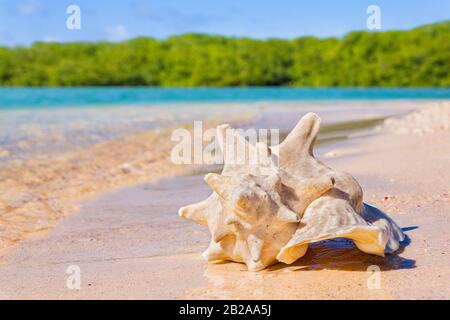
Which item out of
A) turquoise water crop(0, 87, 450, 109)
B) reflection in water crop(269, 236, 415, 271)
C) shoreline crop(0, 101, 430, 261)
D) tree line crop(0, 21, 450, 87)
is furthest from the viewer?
tree line crop(0, 21, 450, 87)

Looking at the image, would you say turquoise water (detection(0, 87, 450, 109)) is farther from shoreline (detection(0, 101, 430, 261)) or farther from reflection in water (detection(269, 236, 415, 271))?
reflection in water (detection(269, 236, 415, 271))

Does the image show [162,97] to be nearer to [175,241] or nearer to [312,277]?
[175,241]

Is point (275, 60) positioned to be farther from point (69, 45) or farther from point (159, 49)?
point (69, 45)

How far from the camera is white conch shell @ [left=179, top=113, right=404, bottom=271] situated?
9.22 feet

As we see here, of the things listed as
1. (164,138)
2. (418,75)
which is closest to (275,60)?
(418,75)

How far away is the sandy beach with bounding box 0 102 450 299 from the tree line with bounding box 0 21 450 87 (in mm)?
68282

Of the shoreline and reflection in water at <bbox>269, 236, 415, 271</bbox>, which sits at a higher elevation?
the shoreline

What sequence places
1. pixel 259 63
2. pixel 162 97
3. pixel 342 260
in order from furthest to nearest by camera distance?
pixel 259 63, pixel 162 97, pixel 342 260

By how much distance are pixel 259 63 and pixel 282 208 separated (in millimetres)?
81539

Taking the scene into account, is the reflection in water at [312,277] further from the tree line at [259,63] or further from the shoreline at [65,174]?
the tree line at [259,63]

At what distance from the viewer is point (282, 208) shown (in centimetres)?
287

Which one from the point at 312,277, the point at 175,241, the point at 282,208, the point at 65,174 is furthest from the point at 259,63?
the point at 312,277

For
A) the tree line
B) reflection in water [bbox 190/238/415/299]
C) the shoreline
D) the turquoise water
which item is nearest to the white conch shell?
reflection in water [bbox 190/238/415/299]

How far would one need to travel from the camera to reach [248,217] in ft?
9.34
